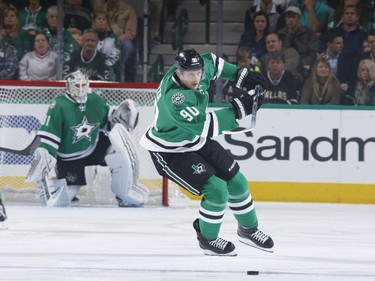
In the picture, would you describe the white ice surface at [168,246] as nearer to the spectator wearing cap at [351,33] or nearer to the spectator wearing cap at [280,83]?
the spectator wearing cap at [280,83]

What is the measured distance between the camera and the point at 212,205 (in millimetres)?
5949

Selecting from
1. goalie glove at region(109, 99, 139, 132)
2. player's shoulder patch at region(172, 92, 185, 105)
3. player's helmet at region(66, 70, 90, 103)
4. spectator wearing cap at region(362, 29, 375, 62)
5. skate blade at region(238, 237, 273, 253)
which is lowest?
skate blade at region(238, 237, 273, 253)

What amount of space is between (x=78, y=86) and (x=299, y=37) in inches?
91.6

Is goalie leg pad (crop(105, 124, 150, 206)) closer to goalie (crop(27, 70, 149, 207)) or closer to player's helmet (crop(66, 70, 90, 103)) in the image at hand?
goalie (crop(27, 70, 149, 207))

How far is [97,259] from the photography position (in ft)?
19.2

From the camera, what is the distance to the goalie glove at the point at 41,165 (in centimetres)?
918

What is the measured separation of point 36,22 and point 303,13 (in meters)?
2.41

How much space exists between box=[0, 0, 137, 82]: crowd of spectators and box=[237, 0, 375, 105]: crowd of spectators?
111 centimetres

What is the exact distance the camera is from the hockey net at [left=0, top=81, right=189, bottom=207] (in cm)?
935

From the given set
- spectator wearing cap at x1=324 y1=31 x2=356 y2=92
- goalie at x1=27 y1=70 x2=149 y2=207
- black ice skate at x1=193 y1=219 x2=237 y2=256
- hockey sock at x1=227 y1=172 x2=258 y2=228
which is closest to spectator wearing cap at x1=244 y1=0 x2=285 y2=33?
spectator wearing cap at x1=324 y1=31 x2=356 y2=92

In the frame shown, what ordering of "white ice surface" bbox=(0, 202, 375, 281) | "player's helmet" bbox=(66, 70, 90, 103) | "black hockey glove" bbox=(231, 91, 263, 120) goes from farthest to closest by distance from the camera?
1. "player's helmet" bbox=(66, 70, 90, 103)
2. "black hockey glove" bbox=(231, 91, 263, 120)
3. "white ice surface" bbox=(0, 202, 375, 281)

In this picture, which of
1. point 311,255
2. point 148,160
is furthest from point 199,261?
point 148,160

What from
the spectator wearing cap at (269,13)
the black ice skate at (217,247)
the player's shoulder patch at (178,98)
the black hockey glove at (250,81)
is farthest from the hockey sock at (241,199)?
the spectator wearing cap at (269,13)

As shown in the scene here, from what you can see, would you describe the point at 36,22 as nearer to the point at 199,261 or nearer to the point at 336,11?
the point at 336,11
